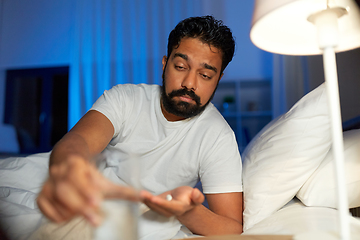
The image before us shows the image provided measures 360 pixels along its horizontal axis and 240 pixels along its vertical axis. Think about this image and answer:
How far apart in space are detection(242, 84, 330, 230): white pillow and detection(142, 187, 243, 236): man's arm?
0.15 feet

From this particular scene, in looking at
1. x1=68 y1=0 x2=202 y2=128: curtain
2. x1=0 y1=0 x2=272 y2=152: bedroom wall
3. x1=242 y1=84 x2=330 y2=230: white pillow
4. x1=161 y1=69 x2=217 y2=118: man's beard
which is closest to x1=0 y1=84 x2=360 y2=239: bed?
x1=242 y1=84 x2=330 y2=230: white pillow

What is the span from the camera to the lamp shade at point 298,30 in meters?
0.65

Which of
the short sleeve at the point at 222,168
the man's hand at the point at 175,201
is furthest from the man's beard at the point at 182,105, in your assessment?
the man's hand at the point at 175,201

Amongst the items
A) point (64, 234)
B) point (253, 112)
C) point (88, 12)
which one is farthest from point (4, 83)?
point (64, 234)

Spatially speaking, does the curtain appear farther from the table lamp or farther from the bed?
the table lamp

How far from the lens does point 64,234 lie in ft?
1.67

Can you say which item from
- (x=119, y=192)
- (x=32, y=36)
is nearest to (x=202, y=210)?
(x=119, y=192)

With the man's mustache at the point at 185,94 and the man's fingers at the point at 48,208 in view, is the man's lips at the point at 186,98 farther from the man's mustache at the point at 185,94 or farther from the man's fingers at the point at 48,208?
the man's fingers at the point at 48,208

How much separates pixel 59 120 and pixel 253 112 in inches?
127

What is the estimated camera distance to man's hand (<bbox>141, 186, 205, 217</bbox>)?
47 cm

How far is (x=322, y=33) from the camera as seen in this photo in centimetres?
53

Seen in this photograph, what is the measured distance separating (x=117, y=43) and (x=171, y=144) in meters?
3.18

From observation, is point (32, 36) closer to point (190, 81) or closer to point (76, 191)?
point (190, 81)

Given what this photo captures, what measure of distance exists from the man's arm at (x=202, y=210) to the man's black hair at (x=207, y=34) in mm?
→ 691
